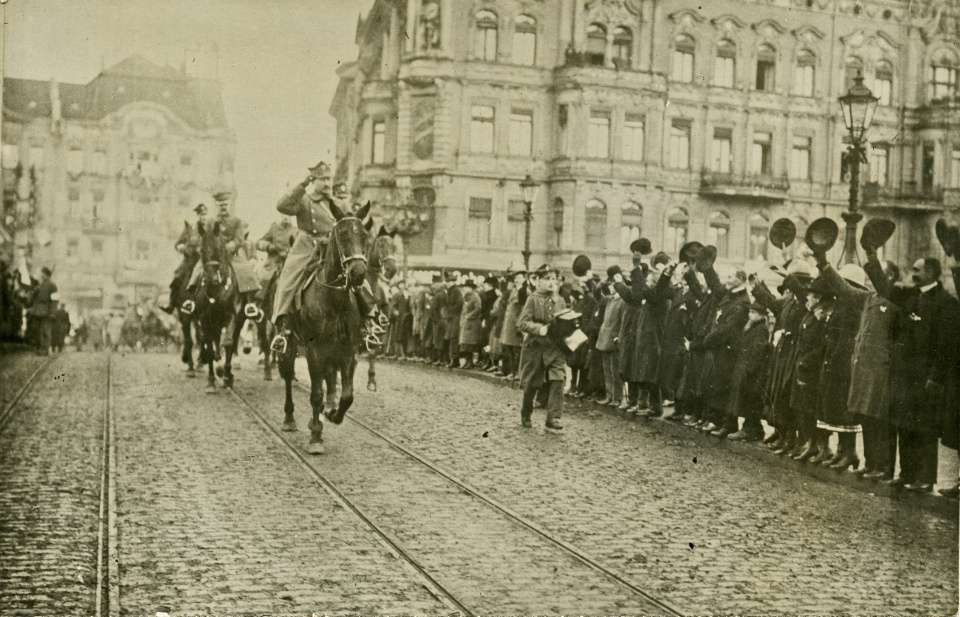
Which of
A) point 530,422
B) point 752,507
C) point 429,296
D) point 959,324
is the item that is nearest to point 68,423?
point 530,422

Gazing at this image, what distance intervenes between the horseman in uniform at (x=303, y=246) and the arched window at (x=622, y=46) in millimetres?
3633

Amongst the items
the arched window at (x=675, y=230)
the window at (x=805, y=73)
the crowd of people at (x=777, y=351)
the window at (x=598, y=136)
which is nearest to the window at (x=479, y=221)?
the crowd of people at (x=777, y=351)

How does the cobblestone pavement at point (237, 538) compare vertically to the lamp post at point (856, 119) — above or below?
below

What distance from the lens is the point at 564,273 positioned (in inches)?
639

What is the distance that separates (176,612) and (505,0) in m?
6.87

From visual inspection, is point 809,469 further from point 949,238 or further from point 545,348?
point 545,348

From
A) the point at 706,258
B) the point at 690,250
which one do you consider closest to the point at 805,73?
the point at 706,258

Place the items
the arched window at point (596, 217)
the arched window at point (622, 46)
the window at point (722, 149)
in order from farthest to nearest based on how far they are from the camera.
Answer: the arched window at point (596, 217) < the arched window at point (622, 46) < the window at point (722, 149)

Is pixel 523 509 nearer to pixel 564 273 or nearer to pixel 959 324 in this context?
pixel 959 324

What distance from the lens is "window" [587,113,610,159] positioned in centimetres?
1238

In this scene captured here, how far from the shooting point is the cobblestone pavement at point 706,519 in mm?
6676

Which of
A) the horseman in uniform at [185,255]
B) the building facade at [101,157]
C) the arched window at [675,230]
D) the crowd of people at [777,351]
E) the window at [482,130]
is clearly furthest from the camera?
the arched window at [675,230]

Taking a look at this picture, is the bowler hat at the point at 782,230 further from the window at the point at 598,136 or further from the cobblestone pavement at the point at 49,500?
the cobblestone pavement at the point at 49,500

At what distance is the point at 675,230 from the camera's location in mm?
14398
